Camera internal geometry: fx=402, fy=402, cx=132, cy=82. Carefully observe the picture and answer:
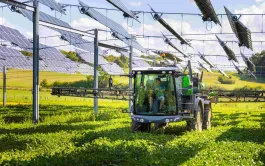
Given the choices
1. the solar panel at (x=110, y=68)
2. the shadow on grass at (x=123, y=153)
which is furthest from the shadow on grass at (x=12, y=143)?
the solar panel at (x=110, y=68)

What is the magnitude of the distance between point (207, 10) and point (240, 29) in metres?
4.67

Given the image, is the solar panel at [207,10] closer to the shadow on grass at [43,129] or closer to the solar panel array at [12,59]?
the shadow on grass at [43,129]

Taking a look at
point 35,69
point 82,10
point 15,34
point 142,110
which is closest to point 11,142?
point 142,110

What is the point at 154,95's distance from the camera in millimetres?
15367

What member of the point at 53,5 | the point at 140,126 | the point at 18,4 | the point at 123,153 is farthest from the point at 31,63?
the point at 123,153

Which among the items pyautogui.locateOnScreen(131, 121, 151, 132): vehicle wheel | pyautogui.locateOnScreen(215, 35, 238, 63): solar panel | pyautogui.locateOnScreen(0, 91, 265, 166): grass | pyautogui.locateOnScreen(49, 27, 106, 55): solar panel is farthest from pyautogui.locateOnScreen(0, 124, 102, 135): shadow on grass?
pyautogui.locateOnScreen(215, 35, 238, 63): solar panel

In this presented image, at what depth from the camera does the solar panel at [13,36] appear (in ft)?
88.4

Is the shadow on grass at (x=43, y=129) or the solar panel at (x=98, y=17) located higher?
the solar panel at (x=98, y=17)

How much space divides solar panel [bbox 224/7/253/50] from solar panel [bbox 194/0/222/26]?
3.04 feet

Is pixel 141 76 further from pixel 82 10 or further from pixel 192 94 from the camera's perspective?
pixel 82 10

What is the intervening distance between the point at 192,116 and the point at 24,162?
8.73 m

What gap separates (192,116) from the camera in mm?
16094

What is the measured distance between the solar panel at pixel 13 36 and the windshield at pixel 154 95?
1445 cm

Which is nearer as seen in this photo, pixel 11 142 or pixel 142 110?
pixel 11 142
